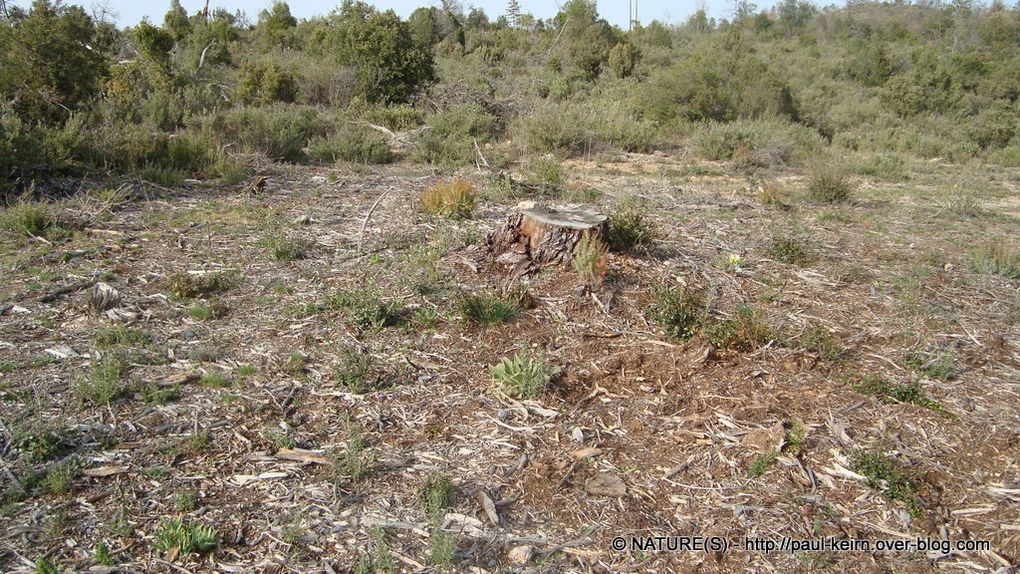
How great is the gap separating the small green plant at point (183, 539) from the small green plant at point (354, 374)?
4.21 ft

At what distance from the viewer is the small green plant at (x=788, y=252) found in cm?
603

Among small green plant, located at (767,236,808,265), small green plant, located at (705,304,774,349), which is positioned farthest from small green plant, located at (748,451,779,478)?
small green plant, located at (767,236,808,265)

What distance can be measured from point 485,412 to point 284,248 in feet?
9.55

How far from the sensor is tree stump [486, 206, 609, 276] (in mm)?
5398

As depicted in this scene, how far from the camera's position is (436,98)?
14641 millimetres

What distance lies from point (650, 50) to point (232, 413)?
2531 cm

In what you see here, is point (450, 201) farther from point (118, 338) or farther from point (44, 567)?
point (44, 567)

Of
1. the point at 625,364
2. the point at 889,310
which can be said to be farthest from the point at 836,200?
the point at 625,364

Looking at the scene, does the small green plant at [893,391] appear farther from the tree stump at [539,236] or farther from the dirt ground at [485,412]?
the tree stump at [539,236]

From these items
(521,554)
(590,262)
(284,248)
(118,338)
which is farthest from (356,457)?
(284,248)

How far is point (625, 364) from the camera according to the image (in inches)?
171

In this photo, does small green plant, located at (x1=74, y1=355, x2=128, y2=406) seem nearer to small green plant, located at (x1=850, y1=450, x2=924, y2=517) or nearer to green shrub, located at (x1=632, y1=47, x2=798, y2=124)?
small green plant, located at (x1=850, y1=450, x2=924, y2=517)

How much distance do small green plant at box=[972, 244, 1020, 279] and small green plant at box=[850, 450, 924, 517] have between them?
3641mm

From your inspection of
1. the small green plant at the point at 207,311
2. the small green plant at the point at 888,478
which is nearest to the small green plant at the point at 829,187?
the small green plant at the point at 888,478
